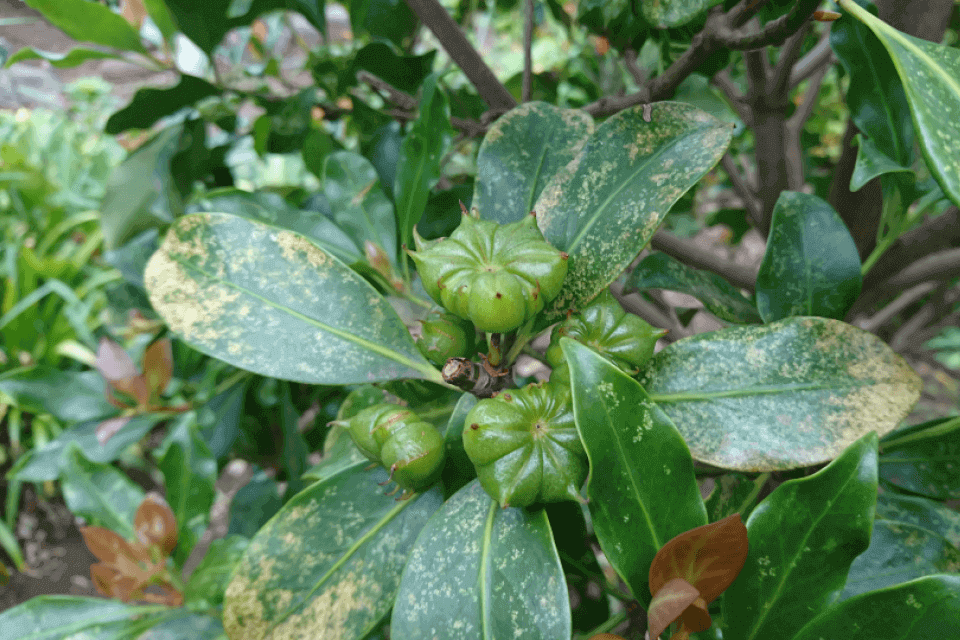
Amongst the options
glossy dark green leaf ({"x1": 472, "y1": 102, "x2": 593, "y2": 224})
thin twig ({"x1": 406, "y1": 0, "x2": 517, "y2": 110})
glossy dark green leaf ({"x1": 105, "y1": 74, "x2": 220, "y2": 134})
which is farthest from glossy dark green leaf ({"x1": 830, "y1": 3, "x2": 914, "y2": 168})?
glossy dark green leaf ({"x1": 105, "y1": 74, "x2": 220, "y2": 134})

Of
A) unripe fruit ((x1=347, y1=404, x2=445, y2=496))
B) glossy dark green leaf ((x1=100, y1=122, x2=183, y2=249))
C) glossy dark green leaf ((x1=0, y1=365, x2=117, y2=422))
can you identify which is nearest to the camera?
unripe fruit ((x1=347, y1=404, x2=445, y2=496))

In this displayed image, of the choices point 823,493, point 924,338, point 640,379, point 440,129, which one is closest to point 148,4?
point 440,129

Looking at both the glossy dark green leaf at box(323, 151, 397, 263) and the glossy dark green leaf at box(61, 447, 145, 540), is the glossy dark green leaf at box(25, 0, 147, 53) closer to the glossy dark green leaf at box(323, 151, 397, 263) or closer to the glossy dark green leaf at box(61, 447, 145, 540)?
the glossy dark green leaf at box(323, 151, 397, 263)

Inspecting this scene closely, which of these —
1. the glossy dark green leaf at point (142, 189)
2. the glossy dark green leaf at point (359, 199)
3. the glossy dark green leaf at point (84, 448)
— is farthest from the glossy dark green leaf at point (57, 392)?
the glossy dark green leaf at point (359, 199)

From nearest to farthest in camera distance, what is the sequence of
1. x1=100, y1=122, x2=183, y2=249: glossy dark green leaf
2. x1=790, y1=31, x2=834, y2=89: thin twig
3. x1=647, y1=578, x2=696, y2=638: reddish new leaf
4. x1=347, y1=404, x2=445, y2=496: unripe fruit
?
x1=647, y1=578, x2=696, y2=638: reddish new leaf, x1=347, y1=404, x2=445, y2=496: unripe fruit, x1=100, y1=122, x2=183, y2=249: glossy dark green leaf, x1=790, y1=31, x2=834, y2=89: thin twig

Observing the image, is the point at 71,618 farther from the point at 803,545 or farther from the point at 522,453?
the point at 803,545
